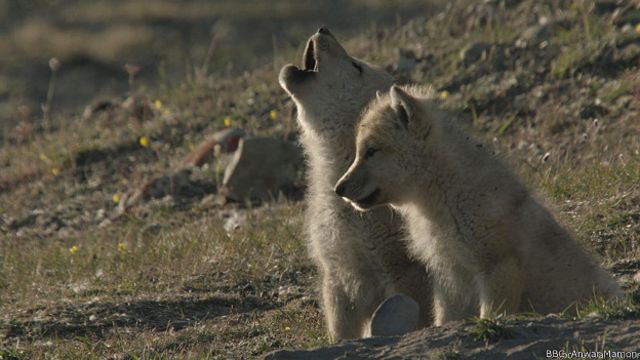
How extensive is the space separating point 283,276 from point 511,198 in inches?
113

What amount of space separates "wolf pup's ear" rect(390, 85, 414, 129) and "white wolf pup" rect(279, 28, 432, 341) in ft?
2.41

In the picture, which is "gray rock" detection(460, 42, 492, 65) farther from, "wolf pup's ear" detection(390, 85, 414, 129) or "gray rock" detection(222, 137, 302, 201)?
"wolf pup's ear" detection(390, 85, 414, 129)

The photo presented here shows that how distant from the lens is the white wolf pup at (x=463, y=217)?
600 cm

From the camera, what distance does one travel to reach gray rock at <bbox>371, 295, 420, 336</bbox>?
241 inches

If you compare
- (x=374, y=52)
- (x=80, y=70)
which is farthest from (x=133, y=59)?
(x=374, y=52)

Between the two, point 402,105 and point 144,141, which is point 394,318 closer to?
point 402,105

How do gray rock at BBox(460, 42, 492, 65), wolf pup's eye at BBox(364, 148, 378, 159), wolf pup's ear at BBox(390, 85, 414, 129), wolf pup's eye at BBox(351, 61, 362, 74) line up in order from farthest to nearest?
gray rock at BBox(460, 42, 492, 65), wolf pup's eye at BBox(351, 61, 362, 74), wolf pup's eye at BBox(364, 148, 378, 159), wolf pup's ear at BBox(390, 85, 414, 129)

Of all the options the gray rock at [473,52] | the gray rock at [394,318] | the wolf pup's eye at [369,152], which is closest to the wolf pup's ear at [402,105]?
the wolf pup's eye at [369,152]

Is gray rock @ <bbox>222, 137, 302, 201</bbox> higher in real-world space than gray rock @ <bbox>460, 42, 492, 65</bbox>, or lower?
lower

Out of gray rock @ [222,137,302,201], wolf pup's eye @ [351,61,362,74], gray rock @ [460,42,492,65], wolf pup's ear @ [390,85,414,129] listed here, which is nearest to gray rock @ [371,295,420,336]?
wolf pup's ear @ [390,85,414,129]

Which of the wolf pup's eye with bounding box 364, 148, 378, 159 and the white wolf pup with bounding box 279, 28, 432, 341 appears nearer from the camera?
the wolf pup's eye with bounding box 364, 148, 378, 159

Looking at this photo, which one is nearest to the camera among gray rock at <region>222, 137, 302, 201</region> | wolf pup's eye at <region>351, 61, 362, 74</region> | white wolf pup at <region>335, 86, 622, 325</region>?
white wolf pup at <region>335, 86, 622, 325</region>

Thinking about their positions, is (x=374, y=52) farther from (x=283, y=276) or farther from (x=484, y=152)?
(x=484, y=152)

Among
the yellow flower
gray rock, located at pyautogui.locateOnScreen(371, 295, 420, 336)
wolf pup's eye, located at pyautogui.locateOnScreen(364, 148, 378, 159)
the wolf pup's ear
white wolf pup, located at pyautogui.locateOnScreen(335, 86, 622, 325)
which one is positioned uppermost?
the wolf pup's ear
